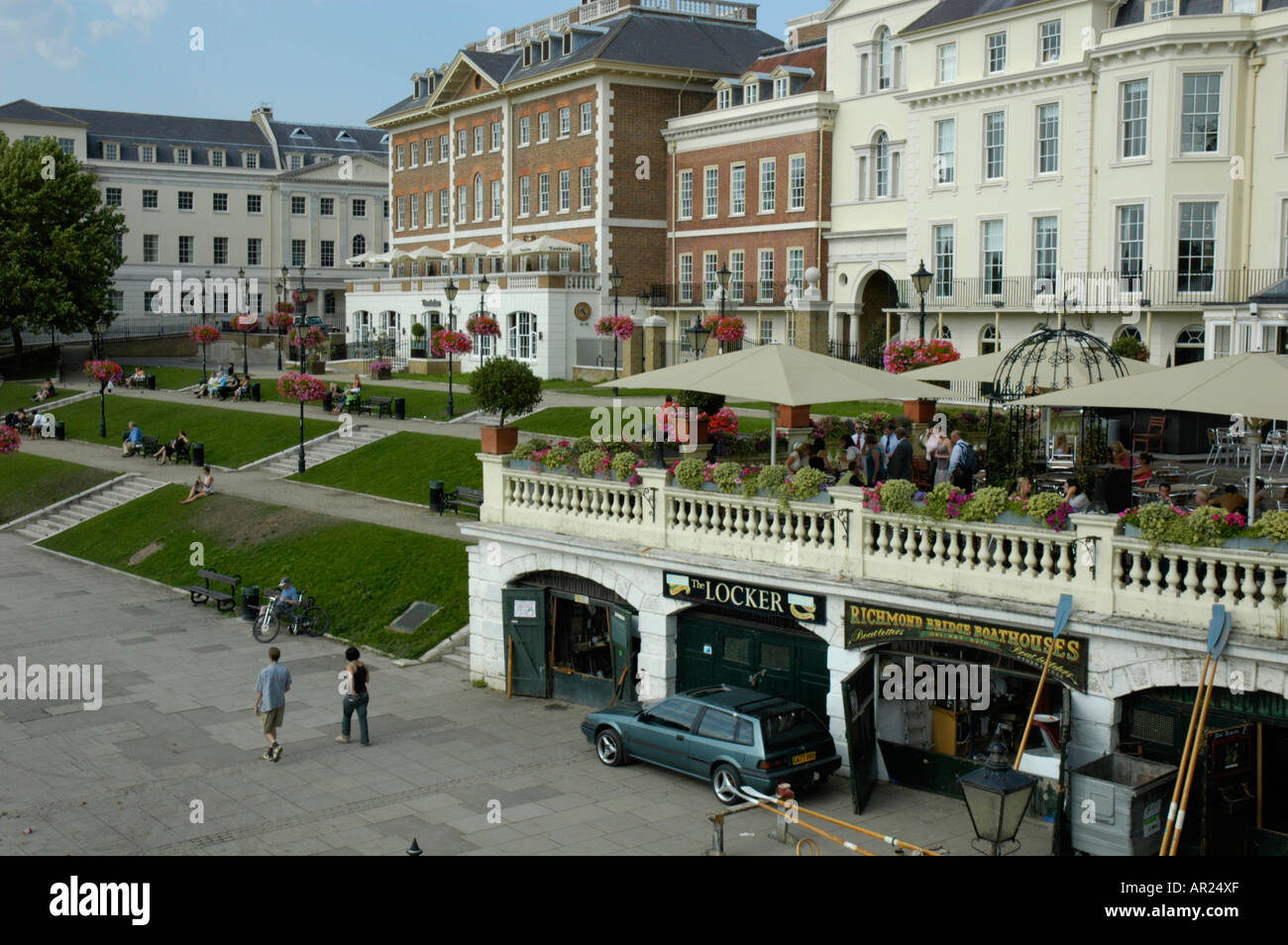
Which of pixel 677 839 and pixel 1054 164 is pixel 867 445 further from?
pixel 1054 164

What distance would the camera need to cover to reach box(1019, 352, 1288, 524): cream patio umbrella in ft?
47.5

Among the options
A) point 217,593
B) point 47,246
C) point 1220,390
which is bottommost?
point 217,593

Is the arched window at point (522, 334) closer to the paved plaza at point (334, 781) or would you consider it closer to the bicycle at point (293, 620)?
the bicycle at point (293, 620)

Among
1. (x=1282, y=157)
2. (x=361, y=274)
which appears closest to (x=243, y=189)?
(x=361, y=274)

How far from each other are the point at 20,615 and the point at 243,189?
7123 cm

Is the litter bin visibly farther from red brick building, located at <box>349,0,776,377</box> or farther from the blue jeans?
red brick building, located at <box>349,0,776,377</box>

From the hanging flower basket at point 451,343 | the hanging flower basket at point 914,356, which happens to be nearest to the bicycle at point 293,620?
the hanging flower basket at point 914,356

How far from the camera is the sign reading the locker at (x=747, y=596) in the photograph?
1758cm

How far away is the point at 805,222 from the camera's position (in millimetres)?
52625

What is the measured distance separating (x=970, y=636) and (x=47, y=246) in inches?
2460

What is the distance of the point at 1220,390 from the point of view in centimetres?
1498

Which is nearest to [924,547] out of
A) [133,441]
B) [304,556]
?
[304,556]

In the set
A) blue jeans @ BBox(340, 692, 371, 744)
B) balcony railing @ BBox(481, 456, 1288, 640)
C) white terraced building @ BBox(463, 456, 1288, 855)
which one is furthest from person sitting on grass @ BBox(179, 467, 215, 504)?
blue jeans @ BBox(340, 692, 371, 744)

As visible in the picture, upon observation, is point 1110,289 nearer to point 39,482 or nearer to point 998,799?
point 998,799
